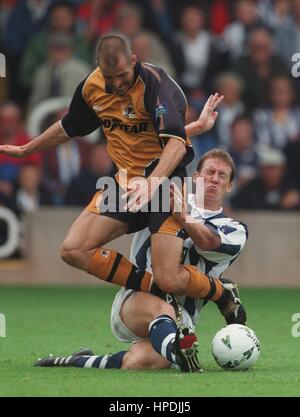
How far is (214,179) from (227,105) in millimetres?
7460

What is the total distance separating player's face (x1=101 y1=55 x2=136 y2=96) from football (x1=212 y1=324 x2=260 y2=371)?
63.5 inches

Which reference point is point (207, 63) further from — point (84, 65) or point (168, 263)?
point (168, 263)

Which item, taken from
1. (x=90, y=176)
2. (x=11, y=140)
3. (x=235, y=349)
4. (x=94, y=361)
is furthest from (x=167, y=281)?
(x=11, y=140)

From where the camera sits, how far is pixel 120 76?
7.78 meters

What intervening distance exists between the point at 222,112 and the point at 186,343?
8337 mm

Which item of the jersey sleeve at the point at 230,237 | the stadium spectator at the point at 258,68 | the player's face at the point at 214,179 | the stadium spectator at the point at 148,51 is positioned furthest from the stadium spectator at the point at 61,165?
the jersey sleeve at the point at 230,237

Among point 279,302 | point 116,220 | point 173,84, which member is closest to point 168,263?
point 116,220

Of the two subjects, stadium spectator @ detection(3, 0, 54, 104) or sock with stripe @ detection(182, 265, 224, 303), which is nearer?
sock with stripe @ detection(182, 265, 224, 303)

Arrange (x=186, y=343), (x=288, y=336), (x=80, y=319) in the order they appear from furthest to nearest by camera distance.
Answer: (x=80, y=319) → (x=288, y=336) → (x=186, y=343)

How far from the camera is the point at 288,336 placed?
992cm

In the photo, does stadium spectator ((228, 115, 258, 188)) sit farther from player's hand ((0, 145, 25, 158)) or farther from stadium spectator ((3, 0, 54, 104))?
player's hand ((0, 145, 25, 158))

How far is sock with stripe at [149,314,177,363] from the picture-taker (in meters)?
7.47

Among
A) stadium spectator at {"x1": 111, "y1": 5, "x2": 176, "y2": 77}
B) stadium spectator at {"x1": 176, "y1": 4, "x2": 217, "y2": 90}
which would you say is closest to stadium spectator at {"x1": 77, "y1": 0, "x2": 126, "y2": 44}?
stadium spectator at {"x1": 111, "y1": 5, "x2": 176, "y2": 77}

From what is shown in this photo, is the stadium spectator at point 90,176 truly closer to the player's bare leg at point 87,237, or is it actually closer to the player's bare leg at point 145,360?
the player's bare leg at point 87,237
